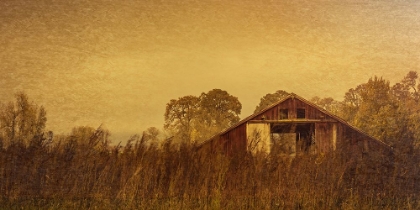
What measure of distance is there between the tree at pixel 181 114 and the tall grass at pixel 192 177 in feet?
107

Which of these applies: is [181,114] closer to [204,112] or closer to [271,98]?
[204,112]

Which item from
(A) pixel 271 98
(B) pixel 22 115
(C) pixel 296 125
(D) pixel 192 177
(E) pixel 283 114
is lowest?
(D) pixel 192 177

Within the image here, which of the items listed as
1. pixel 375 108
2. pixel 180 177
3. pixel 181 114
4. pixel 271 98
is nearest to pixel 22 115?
pixel 181 114

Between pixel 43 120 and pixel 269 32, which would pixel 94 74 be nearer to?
pixel 269 32

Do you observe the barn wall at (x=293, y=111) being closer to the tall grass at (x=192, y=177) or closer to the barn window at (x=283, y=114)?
the barn window at (x=283, y=114)

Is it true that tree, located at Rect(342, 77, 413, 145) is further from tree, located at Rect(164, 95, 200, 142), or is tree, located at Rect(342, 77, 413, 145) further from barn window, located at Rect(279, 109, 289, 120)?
tree, located at Rect(164, 95, 200, 142)

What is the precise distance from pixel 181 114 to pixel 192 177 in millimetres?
34363

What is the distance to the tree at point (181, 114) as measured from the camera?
1623 inches

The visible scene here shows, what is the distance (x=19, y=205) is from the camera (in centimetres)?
732

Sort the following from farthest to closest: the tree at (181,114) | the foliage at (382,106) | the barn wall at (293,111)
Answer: the tree at (181,114) → the foliage at (382,106) → the barn wall at (293,111)

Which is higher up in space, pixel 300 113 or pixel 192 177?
pixel 300 113

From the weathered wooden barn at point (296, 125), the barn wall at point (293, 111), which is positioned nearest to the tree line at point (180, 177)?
the weathered wooden barn at point (296, 125)

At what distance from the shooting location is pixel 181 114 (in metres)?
42.2

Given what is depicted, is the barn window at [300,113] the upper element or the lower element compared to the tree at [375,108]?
lower
